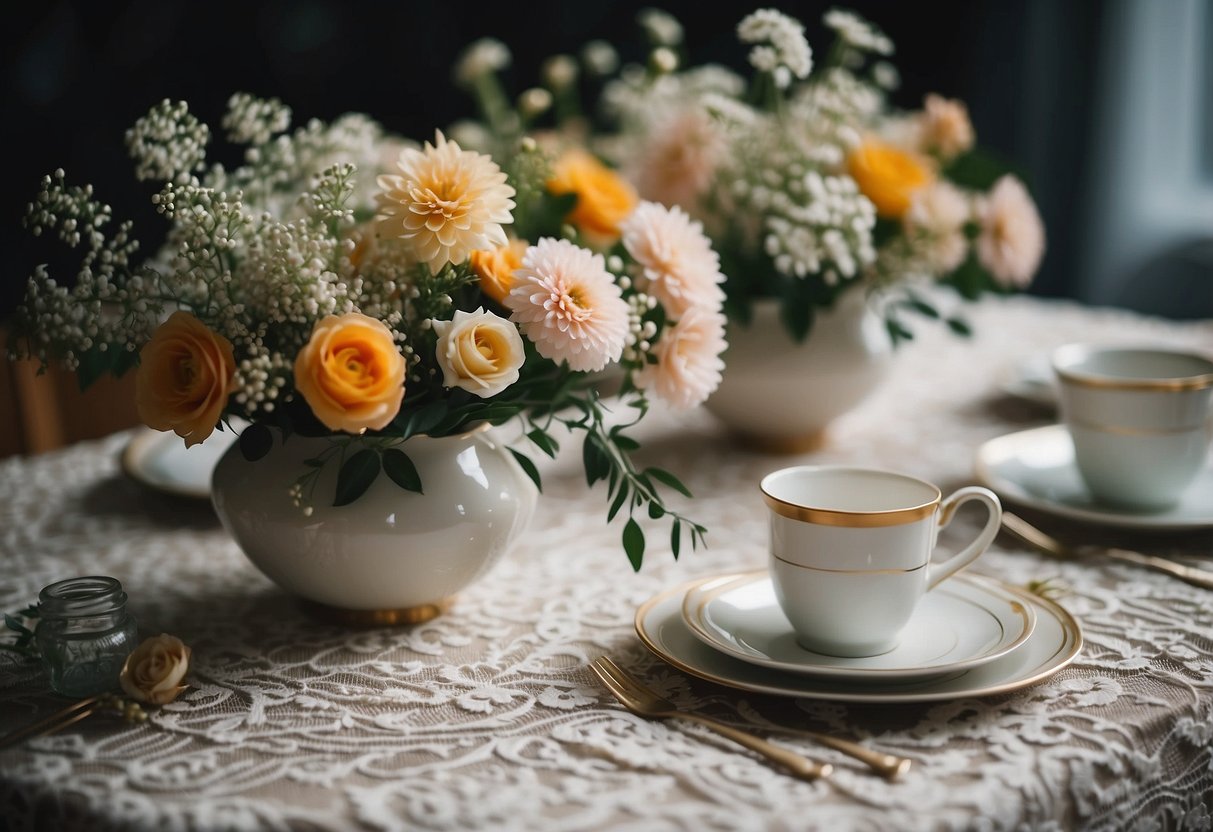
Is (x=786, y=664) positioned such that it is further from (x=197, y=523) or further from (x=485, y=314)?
(x=197, y=523)

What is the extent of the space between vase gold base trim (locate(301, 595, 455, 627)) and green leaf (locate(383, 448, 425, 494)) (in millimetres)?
134

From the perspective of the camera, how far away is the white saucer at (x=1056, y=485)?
3.65 ft

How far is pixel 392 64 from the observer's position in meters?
2.94

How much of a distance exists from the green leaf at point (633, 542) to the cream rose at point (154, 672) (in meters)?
0.34

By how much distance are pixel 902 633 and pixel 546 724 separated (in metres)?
0.30

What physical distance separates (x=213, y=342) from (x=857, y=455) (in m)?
0.85

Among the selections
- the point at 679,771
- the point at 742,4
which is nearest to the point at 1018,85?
the point at 742,4

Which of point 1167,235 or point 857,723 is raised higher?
point 1167,235

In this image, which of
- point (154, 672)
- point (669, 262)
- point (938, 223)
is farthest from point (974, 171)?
point (154, 672)

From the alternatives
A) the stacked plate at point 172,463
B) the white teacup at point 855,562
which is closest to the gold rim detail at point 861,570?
the white teacup at point 855,562

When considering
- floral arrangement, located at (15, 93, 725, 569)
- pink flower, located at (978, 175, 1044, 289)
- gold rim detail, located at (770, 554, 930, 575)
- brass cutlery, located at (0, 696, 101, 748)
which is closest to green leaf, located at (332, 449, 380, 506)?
floral arrangement, located at (15, 93, 725, 569)

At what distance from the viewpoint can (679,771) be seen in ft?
2.32

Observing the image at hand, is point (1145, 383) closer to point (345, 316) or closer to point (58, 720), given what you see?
point (345, 316)

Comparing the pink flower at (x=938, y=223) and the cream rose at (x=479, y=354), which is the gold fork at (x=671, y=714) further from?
the pink flower at (x=938, y=223)
